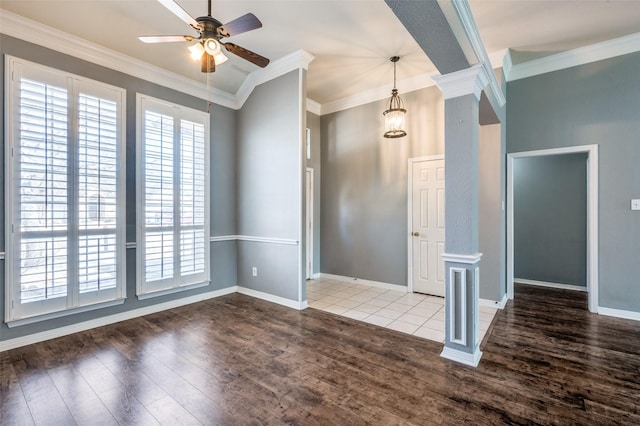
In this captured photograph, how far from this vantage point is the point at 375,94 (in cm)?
484

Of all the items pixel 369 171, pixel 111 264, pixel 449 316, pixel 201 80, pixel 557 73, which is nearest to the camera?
pixel 449 316

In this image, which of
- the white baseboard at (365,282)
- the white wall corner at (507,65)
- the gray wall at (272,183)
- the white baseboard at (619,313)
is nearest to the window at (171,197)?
the gray wall at (272,183)

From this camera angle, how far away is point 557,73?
3.80m

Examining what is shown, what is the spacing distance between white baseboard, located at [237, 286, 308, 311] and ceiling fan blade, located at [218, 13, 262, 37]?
3049 millimetres

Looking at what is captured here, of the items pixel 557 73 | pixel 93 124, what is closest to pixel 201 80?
pixel 93 124

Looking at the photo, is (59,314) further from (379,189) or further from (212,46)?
(379,189)

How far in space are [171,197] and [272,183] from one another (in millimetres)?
1334

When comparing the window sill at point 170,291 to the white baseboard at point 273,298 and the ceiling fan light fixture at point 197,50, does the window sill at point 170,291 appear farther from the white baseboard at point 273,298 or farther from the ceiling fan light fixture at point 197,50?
the ceiling fan light fixture at point 197,50

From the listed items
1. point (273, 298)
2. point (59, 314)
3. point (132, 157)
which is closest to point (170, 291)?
point (59, 314)

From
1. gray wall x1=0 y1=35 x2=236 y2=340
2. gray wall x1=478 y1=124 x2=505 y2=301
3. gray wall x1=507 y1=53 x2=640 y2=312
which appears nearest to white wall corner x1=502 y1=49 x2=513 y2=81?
gray wall x1=507 y1=53 x2=640 y2=312

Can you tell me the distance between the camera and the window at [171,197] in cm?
361

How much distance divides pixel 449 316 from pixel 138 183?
371cm

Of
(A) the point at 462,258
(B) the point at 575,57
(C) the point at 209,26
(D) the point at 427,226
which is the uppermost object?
(B) the point at 575,57

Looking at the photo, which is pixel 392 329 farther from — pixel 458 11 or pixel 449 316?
pixel 458 11
